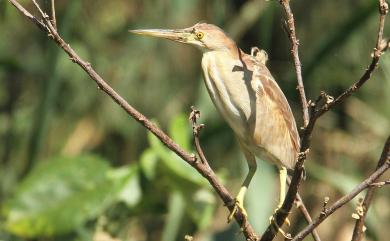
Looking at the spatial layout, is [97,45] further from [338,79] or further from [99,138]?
[338,79]

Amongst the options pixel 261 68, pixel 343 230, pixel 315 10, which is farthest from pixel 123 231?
pixel 315 10

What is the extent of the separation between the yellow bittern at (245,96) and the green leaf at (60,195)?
0.67 metres

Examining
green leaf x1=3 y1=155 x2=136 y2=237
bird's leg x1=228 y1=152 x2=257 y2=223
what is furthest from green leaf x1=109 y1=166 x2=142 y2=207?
bird's leg x1=228 y1=152 x2=257 y2=223

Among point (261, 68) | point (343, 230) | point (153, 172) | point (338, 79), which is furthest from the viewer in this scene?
point (338, 79)

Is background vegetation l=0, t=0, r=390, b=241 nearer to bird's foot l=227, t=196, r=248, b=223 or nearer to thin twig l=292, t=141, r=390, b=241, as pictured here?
bird's foot l=227, t=196, r=248, b=223

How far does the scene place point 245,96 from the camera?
6.71ft

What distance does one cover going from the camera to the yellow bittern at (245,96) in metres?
2.03

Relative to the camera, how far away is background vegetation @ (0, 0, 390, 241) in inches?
123

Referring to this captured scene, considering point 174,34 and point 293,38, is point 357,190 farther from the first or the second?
point 174,34

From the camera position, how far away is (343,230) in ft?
12.1

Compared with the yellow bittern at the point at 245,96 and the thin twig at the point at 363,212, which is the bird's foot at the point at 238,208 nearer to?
the yellow bittern at the point at 245,96

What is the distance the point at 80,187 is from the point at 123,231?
186 millimetres

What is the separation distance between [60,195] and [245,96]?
91cm

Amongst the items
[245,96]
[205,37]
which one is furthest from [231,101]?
[205,37]
